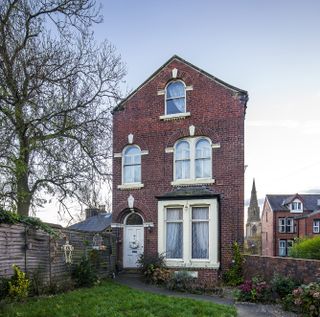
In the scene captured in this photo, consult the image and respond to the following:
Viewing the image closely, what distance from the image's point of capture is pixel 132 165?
1998 cm

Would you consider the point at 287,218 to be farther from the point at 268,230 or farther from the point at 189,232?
the point at 189,232

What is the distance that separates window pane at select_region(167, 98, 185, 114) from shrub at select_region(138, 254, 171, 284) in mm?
6716

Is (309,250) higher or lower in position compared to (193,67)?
lower

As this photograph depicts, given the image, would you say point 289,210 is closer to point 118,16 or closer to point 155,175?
point 155,175

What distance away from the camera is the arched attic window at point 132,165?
1981cm

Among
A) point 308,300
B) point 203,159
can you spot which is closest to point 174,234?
point 203,159

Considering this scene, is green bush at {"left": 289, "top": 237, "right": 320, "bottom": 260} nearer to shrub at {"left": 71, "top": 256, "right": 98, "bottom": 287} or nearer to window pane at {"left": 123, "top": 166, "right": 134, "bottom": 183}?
window pane at {"left": 123, "top": 166, "right": 134, "bottom": 183}

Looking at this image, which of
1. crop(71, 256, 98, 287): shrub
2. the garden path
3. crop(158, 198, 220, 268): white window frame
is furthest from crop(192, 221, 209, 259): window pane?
crop(71, 256, 98, 287): shrub

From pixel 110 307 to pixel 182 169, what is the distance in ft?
30.1

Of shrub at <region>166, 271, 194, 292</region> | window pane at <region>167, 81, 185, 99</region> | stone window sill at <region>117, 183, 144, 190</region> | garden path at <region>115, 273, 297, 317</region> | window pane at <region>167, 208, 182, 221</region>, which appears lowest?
garden path at <region>115, 273, 297, 317</region>

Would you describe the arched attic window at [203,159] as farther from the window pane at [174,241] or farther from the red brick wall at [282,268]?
the red brick wall at [282,268]

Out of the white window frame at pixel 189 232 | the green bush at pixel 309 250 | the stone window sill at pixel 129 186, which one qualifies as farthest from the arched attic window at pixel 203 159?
the green bush at pixel 309 250

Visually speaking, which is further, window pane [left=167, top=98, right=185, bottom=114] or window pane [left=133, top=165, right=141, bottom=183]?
window pane [left=133, top=165, right=141, bottom=183]

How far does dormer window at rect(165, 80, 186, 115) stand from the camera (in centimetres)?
1923
